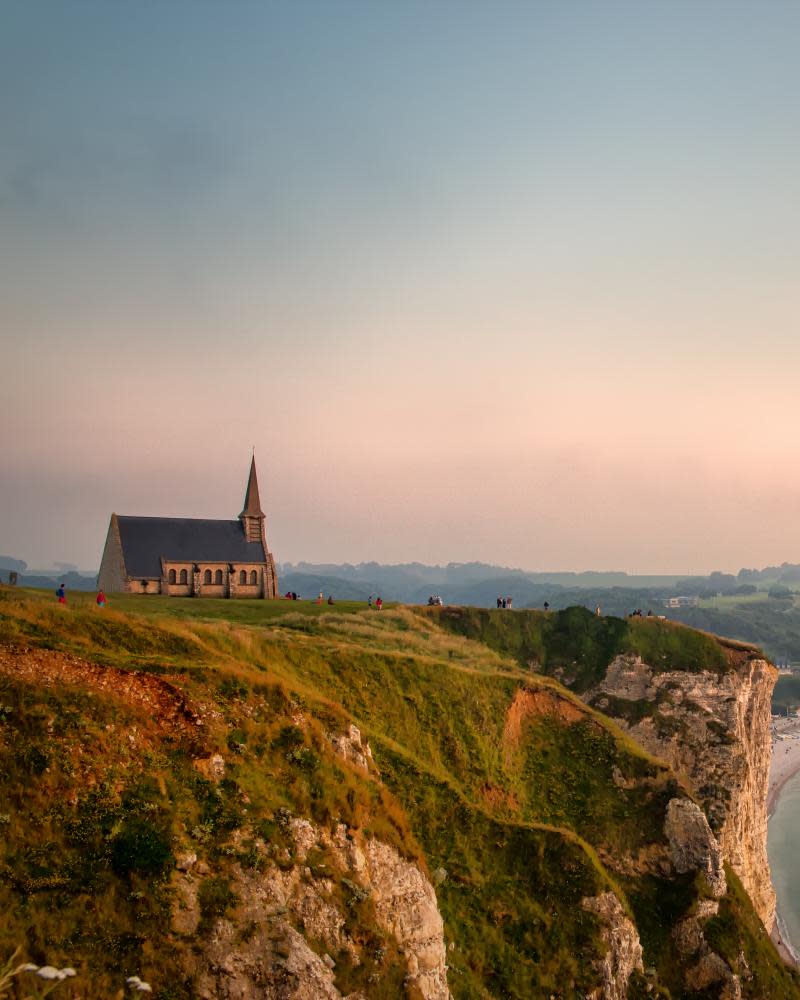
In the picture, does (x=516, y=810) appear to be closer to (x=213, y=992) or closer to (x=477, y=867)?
(x=477, y=867)

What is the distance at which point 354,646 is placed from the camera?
41250mm

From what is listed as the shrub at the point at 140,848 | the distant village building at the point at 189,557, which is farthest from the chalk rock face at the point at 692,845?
the distant village building at the point at 189,557

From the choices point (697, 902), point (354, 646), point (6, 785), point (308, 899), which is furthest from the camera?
point (354, 646)

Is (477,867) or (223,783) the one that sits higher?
(223,783)

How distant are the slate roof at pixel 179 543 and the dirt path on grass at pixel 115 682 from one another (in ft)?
176

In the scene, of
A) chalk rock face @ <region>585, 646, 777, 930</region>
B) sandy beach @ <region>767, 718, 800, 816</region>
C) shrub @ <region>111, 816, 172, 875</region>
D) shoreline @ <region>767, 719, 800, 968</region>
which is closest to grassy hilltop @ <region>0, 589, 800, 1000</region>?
shrub @ <region>111, 816, 172, 875</region>

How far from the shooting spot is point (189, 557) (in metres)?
77.6

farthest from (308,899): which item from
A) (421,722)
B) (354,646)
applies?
(354,646)

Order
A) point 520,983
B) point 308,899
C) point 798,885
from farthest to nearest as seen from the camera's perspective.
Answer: point 798,885
point 520,983
point 308,899

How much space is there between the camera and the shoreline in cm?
7400

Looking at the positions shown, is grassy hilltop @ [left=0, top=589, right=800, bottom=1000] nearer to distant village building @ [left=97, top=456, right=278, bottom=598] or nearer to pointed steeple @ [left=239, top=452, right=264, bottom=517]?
distant village building @ [left=97, top=456, right=278, bottom=598]

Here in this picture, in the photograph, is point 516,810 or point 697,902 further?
point 516,810

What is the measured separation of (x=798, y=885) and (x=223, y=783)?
98363 millimetres

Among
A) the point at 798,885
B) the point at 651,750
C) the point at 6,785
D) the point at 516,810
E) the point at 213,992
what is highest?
the point at 6,785
